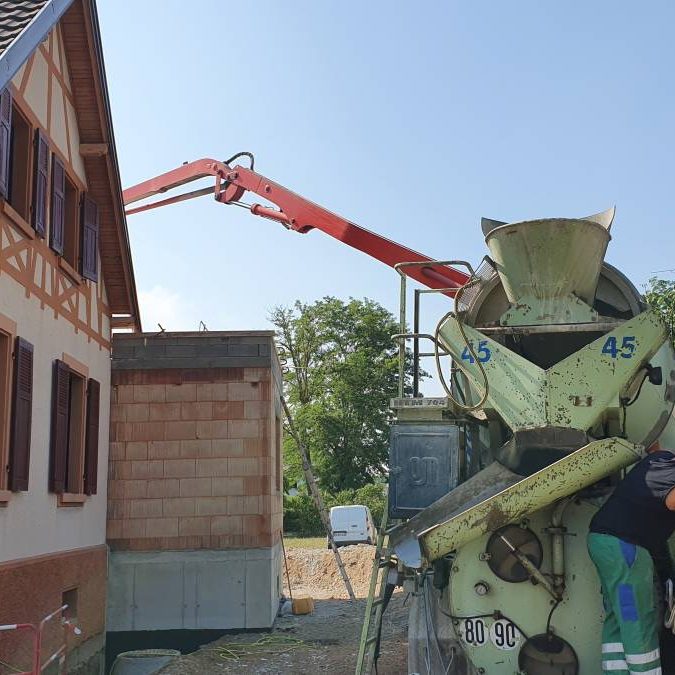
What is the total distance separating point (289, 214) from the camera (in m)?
16.2

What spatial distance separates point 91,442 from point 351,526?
17.8 meters

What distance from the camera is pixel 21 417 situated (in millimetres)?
8281

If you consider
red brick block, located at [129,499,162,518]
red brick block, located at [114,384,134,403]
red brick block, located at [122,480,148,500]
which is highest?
red brick block, located at [114,384,134,403]

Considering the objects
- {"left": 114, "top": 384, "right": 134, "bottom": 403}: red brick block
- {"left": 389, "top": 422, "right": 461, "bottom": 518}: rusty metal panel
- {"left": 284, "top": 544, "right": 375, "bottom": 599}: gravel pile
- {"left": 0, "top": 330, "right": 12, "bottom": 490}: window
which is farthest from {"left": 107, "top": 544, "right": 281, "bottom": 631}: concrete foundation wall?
{"left": 284, "top": 544, "right": 375, "bottom": 599}: gravel pile

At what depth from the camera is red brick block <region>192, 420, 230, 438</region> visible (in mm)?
12047

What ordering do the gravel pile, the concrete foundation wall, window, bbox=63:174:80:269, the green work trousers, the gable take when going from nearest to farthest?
1. the green work trousers
2. the gable
3. window, bbox=63:174:80:269
4. the concrete foundation wall
5. the gravel pile

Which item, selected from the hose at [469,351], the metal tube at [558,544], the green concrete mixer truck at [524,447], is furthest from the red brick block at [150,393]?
the metal tube at [558,544]

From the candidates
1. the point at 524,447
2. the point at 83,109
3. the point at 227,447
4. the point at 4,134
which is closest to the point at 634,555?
the point at 524,447

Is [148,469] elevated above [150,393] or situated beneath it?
situated beneath

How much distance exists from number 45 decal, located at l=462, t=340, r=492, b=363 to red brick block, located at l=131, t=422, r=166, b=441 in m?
7.43

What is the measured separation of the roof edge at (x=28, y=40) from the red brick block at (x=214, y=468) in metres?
6.14

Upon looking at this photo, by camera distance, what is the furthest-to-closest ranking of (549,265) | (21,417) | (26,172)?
(26,172), (21,417), (549,265)

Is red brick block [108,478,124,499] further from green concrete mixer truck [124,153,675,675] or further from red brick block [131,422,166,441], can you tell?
green concrete mixer truck [124,153,675,675]

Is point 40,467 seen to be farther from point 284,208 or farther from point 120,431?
point 284,208
